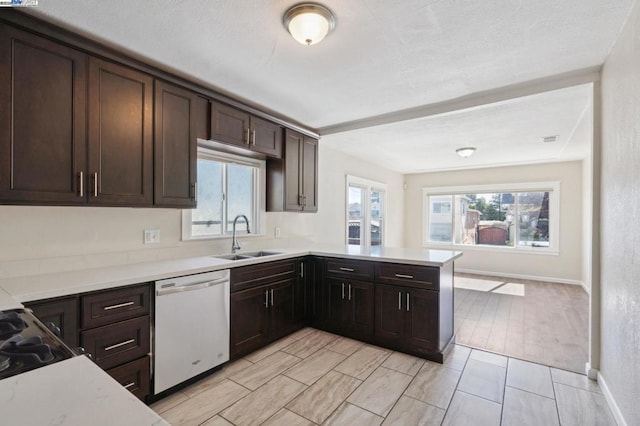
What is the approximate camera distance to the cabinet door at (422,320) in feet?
9.05

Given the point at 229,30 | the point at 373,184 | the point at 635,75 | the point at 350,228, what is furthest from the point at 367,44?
the point at 373,184

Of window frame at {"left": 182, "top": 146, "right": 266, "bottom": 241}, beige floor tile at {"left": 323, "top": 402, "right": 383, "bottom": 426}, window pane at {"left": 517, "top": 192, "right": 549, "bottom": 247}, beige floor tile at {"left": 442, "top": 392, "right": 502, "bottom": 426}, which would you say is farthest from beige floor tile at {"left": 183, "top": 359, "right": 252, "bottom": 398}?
window pane at {"left": 517, "top": 192, "right": 549, "bottom": 247}

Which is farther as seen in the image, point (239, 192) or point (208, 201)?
point (239, 192)

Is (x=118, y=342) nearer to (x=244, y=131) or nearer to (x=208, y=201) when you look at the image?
(x=208, y=201)

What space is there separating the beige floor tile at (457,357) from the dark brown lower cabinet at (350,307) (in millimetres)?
746

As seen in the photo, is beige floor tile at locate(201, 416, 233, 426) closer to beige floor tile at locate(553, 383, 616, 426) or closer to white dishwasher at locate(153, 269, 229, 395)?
white dishwasher at locate(153, 269, 229, 395)

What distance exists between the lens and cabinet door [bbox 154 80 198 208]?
2.40 m

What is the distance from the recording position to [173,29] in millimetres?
1948

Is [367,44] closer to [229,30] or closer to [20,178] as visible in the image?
[229,30]

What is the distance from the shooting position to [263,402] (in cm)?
214

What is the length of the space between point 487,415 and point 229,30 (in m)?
3.03

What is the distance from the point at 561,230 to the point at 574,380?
459 cm

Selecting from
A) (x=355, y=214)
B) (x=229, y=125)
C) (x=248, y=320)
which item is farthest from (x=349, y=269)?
(x=355, y=214)

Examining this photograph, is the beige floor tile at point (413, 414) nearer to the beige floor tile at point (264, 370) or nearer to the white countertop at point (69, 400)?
the beige floor tile at point (264, 370)
